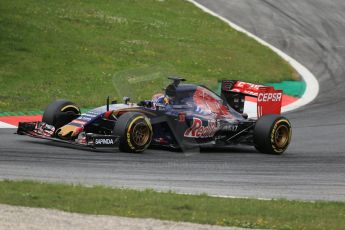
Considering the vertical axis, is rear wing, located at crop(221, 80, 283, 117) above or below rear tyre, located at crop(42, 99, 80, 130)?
above

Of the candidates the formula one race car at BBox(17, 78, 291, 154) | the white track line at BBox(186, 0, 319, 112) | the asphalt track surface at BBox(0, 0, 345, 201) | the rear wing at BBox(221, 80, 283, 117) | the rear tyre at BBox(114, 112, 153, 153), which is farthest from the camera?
the white track line at BBox(186, 0, 319, 112)

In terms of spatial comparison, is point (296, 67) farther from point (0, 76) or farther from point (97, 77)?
point (0, 76)

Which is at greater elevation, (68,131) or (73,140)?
(68,131)

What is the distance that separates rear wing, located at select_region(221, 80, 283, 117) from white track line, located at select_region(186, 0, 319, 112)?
604 cm

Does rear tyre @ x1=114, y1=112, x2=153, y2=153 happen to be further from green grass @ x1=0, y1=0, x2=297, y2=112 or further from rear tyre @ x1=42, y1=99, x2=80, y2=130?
green grass @ x1=0, y1=0, x2=297, y2=112

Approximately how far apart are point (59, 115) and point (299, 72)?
48.0 ft

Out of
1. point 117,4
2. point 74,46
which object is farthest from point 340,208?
point 117,4

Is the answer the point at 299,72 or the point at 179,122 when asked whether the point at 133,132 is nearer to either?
the point at 179,122

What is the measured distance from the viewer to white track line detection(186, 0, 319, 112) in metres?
25.9

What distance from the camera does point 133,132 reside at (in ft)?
52.8

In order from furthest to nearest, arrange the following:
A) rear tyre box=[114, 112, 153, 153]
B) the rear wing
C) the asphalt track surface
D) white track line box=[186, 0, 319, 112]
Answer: white track line box=[186, 0, 319, 112], the rear wing, rear tyre box=[114, 112, 153, 153], the asphalt track surface

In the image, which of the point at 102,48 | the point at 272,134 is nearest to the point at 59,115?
the point at 272,134

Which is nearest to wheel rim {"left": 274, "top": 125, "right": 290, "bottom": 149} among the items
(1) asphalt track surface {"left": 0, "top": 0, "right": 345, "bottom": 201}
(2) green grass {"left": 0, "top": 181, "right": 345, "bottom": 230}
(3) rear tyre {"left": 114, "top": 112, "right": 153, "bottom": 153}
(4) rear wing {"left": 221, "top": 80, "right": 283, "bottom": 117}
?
(1) asphalt track surface {"left": 0, "top": 0, "right": 345, "bottom": 201}

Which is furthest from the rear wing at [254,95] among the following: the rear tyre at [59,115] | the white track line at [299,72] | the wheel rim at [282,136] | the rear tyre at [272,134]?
the white track line at [299,72]
